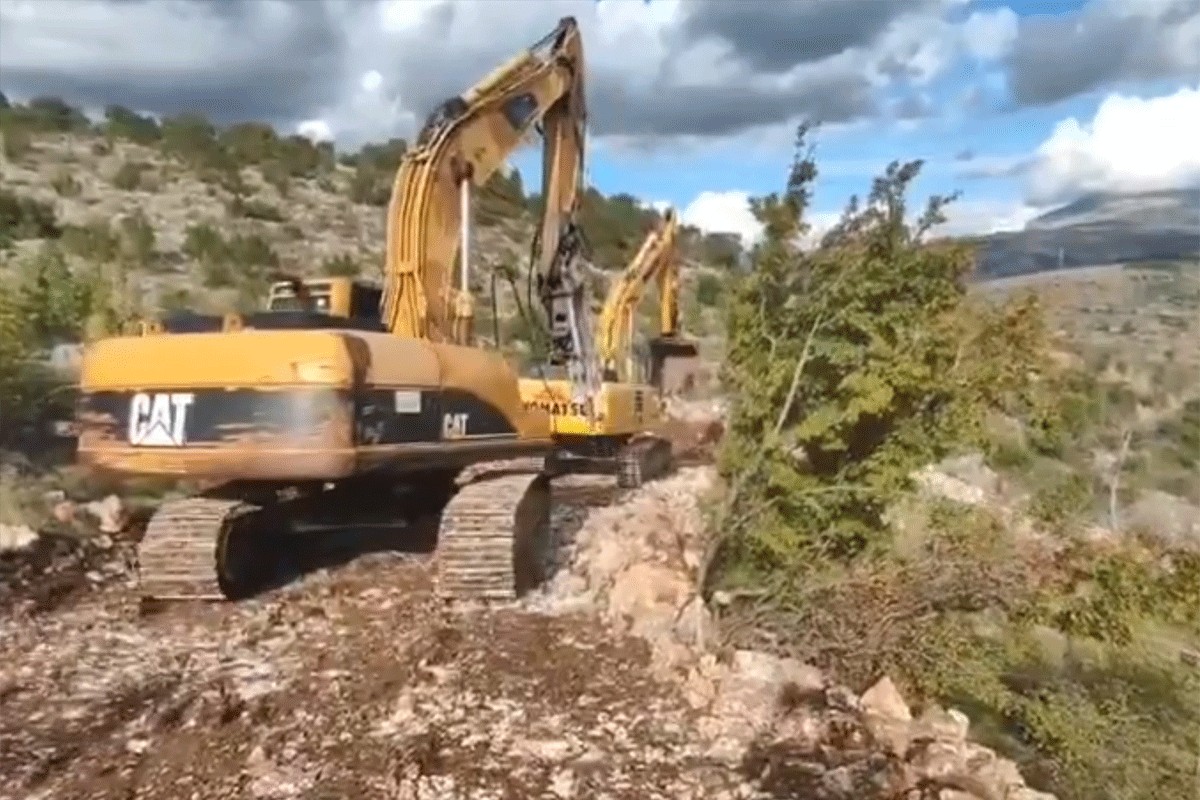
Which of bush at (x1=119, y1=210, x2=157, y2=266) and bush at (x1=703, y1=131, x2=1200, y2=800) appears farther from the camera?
bush at (x1=119, y1=210, x2=157, y2=266)

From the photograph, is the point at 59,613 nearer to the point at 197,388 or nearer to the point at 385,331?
the point at 197,388

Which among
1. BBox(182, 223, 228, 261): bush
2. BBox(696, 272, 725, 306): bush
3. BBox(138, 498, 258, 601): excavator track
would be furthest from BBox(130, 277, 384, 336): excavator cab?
BBox(696, 272, 725, 306): bush

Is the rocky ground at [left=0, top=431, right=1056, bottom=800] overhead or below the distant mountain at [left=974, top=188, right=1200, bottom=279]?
below

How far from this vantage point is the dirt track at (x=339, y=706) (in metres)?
5.30

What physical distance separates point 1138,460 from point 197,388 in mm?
14977

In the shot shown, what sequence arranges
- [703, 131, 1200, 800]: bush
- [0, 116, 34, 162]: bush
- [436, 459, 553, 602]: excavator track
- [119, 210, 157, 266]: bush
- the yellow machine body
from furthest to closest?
[0, 116, 34, 162]: bush → [119, 210, 157, 266]: bush → [436, 459, 553, 602]: excavator track → the yellow machine body → [703, 131, 1200, 800]: bush

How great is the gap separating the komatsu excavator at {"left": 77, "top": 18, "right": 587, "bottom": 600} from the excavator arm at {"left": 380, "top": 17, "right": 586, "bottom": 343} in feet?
0.05

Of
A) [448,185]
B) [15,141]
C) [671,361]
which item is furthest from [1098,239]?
[15,141]

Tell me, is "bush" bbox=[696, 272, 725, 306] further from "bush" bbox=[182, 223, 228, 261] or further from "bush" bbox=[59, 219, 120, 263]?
"bush" bbox=[59, 219, 120, 263]

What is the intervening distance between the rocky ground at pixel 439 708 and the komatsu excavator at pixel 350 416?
0.44 m

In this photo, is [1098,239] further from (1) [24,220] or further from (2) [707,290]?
(1) [24,220]

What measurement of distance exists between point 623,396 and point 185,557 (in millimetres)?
5725

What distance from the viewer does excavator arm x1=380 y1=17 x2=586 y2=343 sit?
31.6 ft

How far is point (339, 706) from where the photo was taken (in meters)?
6.15
